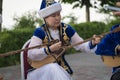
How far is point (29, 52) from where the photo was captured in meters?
4.51

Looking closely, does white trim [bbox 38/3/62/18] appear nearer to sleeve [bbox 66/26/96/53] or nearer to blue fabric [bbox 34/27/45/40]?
blue fabric [bbox 34/27/45/40]

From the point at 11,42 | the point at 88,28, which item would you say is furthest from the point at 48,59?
the point at 88,28

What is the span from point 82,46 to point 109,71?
5462 millimetres

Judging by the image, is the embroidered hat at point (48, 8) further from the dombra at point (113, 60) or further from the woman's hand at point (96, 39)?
the dombra at point (113, 60)

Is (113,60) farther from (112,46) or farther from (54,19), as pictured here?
(54,19)

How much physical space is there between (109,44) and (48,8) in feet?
2.44

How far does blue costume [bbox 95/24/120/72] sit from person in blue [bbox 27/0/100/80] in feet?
0.24

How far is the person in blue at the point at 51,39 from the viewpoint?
4336mm

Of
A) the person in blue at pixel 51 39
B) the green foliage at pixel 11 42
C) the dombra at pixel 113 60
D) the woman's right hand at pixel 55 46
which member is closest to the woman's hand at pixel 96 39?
the person in blue at pixel 51 39

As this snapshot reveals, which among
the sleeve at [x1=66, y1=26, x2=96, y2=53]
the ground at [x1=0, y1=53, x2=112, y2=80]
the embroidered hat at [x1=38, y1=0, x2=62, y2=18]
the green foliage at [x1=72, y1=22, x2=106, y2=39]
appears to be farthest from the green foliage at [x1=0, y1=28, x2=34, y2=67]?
the embroidered hat at [x1=38, y1=0, x2=62, y2=18]

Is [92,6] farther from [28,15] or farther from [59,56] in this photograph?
[59,56]

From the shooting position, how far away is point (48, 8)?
14.8 ft

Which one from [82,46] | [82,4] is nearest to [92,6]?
[82,4]

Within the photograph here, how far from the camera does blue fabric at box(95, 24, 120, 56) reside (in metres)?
4.33
